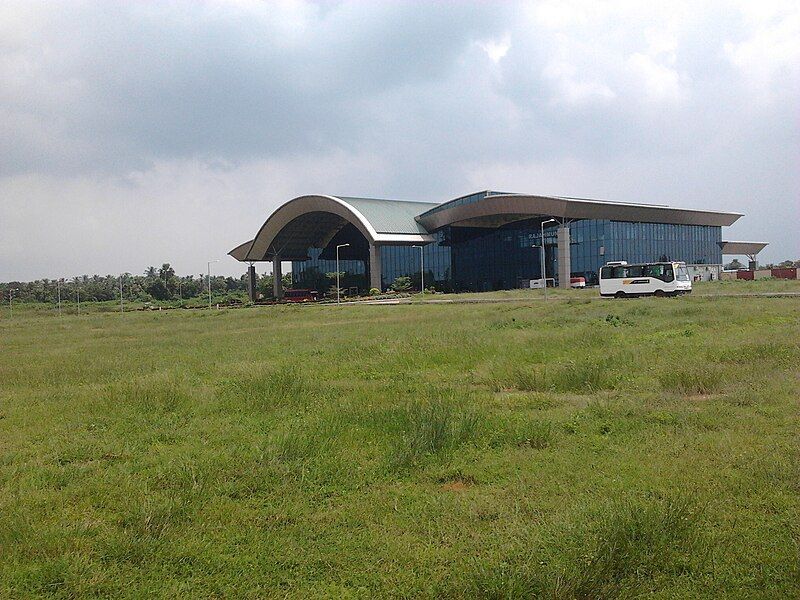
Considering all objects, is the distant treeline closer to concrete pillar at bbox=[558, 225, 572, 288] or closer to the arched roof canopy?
the arched roof canopy

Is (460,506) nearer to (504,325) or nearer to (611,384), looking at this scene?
(611,384)

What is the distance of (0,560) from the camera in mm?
4855

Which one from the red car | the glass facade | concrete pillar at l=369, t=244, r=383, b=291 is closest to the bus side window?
the glass facade

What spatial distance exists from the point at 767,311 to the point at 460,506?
21168mm

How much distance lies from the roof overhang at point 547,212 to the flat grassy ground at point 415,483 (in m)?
52.7

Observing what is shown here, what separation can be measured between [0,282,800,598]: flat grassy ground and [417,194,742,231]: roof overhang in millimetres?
52658

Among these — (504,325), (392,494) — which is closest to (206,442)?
(392,494)

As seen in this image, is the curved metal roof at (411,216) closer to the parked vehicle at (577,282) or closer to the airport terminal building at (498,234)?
the airport terminal building at (498,234)

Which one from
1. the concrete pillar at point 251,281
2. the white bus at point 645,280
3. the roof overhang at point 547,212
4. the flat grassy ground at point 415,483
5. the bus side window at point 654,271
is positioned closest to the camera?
the flat grassy ground at point 415,483

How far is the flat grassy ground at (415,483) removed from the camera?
14.8 ft

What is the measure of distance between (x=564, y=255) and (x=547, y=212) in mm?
4705

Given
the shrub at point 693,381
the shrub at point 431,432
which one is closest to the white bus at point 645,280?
the shrub at point 693,381

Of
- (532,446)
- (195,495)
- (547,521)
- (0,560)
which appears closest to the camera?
(0,560)

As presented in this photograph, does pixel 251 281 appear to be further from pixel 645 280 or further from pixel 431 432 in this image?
pixel 431 432
